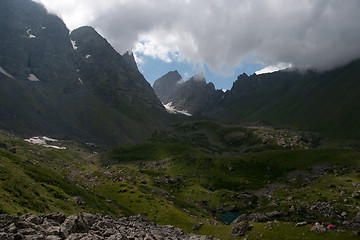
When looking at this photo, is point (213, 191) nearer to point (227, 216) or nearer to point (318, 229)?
point (227, 216)

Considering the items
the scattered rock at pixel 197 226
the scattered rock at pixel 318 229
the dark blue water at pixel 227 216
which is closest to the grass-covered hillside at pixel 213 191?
the dark blue water at pixel 227 216

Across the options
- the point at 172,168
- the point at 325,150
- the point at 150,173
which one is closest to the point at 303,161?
the point at 325,150

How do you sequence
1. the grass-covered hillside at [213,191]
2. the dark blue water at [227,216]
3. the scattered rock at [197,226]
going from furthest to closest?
the dark blue water at [227,216]
the scattered rock at [197,226]
the grass-covered hillside at [213,191]

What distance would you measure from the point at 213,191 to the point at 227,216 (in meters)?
30.3

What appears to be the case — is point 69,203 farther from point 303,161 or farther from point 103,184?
point 303,161

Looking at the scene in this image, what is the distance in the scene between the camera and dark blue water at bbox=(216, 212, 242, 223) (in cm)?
10453

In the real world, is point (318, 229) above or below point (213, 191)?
above

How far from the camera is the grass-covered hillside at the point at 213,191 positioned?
48469mm

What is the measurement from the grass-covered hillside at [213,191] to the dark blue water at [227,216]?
18 centimetres

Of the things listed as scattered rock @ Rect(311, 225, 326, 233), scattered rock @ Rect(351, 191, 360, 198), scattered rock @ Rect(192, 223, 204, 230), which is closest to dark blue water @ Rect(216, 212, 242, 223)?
scattered rock @ Rect(192, 223, 204, 230)

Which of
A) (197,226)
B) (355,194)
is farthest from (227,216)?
(355,194)

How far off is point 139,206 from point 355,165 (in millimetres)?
145629

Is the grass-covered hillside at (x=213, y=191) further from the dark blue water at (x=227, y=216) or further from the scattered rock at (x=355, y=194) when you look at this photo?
the scattered rock at (x=355, y=194)

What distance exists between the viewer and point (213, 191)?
457ft
